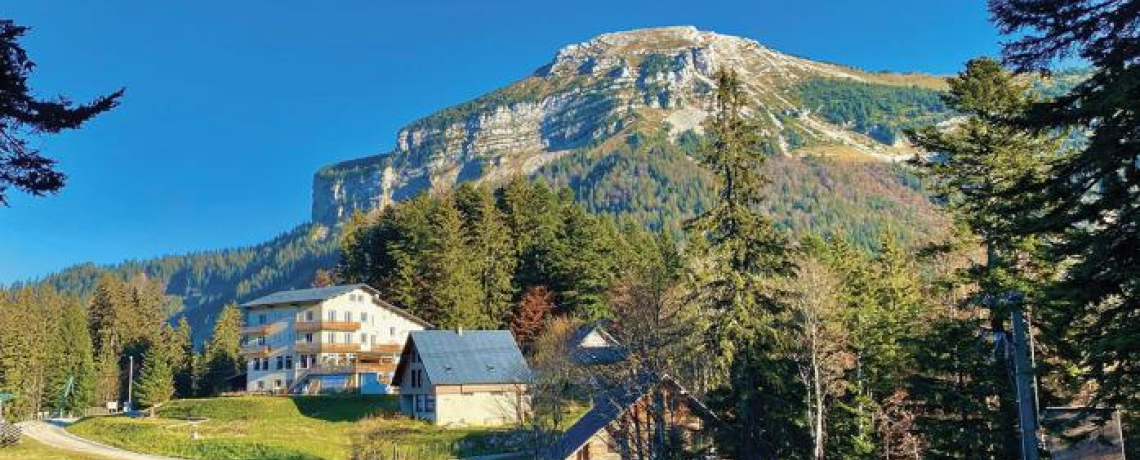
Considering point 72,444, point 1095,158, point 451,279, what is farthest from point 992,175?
point 451,279

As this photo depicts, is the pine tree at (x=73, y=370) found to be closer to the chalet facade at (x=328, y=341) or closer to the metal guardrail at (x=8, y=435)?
the chalet facade at (x=328, y=341)

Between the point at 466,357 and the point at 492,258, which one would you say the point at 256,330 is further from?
the point at 466,357

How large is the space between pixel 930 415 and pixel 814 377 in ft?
15.7

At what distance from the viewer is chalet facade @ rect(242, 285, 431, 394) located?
287ft

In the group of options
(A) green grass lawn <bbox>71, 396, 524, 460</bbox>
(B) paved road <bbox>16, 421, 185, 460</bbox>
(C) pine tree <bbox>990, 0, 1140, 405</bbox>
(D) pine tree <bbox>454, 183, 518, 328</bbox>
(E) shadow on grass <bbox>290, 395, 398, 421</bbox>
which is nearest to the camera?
(C) pine tree <bbox>990, 0, 1140, 405</bbox>

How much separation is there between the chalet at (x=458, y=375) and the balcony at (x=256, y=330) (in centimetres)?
2723

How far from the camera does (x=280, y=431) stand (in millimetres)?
59219

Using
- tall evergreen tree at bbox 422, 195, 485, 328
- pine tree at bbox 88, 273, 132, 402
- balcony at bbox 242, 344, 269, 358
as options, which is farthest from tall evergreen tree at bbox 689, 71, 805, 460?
pine tree at bbox 88, 273, 132, 402

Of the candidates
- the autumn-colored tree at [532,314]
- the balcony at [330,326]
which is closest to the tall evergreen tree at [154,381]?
the balcony at [330,326]

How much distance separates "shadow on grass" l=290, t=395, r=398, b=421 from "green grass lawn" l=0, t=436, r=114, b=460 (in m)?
18.0

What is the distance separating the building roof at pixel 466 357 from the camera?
6562 cm

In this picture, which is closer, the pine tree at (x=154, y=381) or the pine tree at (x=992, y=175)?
the pine tree at (x=992, y=175)

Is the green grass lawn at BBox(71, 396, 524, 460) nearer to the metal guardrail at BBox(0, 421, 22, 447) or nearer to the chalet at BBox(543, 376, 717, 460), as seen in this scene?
the metal guardrail at BBox(0, 421, 22, 447)

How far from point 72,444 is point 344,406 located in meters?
19.0
